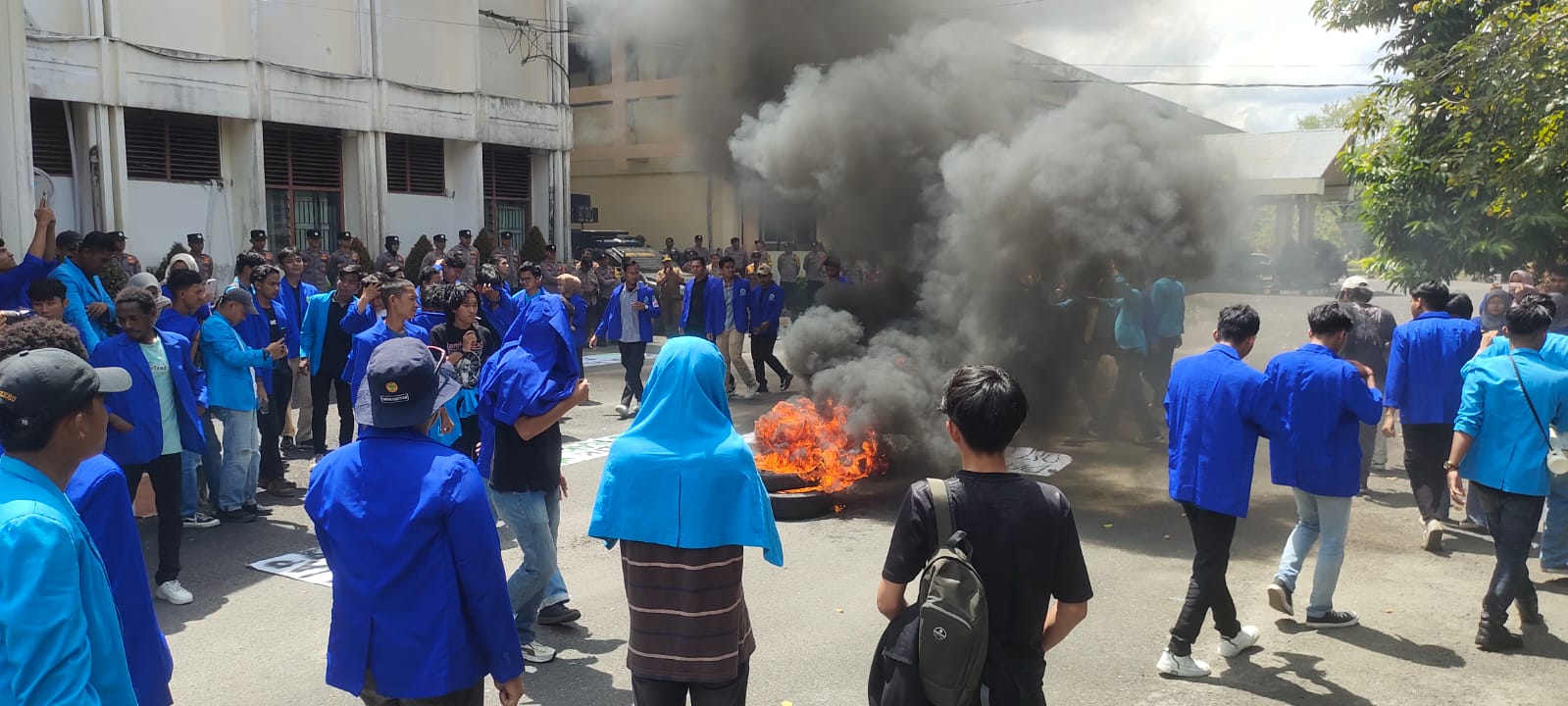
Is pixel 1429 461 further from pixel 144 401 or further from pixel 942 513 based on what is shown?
pixel 144 401

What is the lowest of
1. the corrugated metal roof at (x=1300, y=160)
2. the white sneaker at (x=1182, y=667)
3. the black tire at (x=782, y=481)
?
the white sneaker at (x=1182, y=667)

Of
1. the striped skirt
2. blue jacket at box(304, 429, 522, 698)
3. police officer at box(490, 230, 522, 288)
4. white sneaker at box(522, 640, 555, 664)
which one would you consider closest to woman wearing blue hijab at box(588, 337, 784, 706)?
the striped skirt

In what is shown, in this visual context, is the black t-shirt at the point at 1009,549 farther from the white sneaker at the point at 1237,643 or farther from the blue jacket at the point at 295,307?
the blue jacket at the point at 295,307

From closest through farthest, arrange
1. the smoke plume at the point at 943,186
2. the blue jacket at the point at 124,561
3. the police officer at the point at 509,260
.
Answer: the blue jacket at the point at 124,561, the smoke plume at the point at 943,186, the police officer at the point at 509,260

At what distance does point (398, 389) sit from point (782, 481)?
16.7 feet

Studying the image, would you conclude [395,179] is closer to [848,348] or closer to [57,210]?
[57,210]

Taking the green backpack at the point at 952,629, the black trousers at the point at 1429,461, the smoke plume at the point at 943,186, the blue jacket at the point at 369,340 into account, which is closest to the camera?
the green backpack at the point at 952,629

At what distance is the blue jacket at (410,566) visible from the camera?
106 inches

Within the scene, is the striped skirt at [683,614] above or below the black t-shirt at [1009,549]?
below

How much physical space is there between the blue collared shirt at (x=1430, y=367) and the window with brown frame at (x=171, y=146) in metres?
16.2

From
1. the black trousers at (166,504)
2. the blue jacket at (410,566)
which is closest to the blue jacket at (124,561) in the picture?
the blue jacket at (410,566)

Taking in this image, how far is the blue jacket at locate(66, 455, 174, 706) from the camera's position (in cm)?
235

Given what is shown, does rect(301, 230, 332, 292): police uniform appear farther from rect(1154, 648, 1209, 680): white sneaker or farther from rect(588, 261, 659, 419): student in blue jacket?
rect(1154, 648, 1209, 680): white sneaker

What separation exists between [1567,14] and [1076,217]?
3.71m
